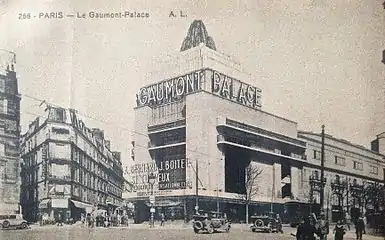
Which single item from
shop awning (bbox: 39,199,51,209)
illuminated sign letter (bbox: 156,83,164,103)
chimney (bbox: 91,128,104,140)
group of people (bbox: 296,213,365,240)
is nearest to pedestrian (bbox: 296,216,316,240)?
group of people (bbox: 296,213,365,240)

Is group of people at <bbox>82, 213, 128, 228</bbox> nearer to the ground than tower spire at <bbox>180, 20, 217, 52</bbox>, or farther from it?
nearer to the ground

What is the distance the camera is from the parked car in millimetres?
1922

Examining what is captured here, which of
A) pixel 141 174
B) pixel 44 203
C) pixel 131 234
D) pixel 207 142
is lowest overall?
→ pixel 131 234

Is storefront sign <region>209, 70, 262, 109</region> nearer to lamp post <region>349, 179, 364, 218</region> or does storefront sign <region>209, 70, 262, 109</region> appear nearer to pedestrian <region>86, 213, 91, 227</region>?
lamp post <region>349, 179, 364, 218</region>

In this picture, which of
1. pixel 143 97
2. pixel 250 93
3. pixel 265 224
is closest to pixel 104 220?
pixel 143 97

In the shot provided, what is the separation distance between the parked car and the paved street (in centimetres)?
2

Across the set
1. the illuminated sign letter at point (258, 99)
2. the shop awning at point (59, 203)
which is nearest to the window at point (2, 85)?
the shop awning at point (59, 203)

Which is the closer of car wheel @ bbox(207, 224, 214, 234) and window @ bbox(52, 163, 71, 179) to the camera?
car wheel @ bbox(207, 224, 214, 234)

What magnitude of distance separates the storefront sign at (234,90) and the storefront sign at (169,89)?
56mm

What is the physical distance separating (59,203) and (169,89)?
0.54 metres

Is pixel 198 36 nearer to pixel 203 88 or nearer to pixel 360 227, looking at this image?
pixel 203 88

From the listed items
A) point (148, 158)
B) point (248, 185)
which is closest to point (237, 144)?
point (248, 185)

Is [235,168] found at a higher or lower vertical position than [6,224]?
higher

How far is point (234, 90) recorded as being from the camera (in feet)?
6.39
